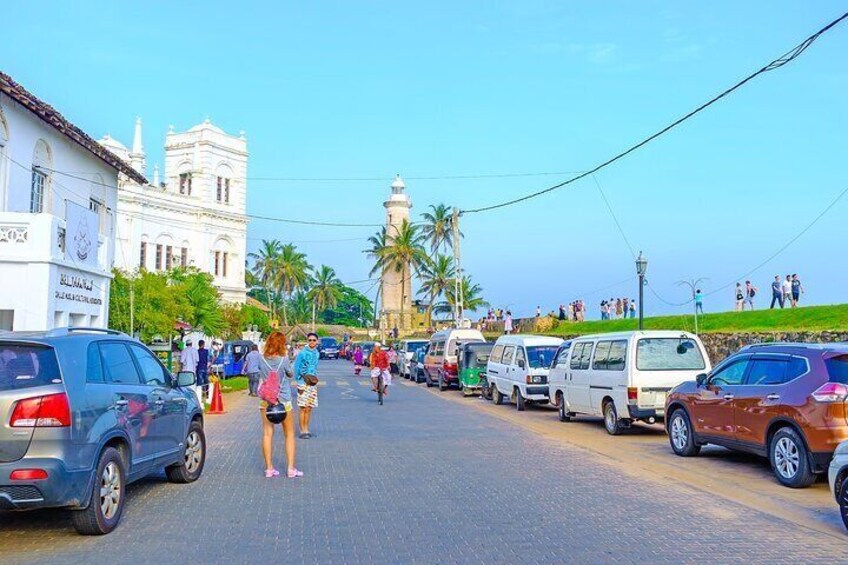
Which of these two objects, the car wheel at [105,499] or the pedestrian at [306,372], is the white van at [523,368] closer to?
the pedestrian at [306,372]

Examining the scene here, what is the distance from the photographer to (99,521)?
7211 millimetres

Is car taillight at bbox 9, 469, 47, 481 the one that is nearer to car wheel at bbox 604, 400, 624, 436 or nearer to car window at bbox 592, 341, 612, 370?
car wheel at bbox 604, 400, 624, 436

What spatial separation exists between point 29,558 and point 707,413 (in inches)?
365

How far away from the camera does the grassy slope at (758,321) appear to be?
26297mm

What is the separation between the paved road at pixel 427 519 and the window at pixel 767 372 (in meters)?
1.98

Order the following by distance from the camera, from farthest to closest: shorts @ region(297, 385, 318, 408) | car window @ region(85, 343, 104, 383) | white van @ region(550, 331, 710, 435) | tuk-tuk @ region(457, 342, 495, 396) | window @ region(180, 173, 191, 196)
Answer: window @ region(180, 173, 191, 196), tuk-tuk @ region(457, 342, 495, 396), white van @ region(550, 331, 710, 435), shorts @ region(297, 385, 318, 408), car window @ region(85, 343, 104, 383)

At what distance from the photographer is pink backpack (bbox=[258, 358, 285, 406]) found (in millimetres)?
10516

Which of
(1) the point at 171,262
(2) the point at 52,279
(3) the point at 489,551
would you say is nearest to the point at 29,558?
(3) the point at 489,551

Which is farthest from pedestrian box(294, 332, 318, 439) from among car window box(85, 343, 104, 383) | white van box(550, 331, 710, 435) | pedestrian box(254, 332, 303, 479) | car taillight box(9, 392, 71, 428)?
white van box(550, 331, 710, 435)

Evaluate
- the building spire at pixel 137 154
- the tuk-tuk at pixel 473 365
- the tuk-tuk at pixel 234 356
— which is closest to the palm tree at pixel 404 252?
the building spire at pixel 137 154

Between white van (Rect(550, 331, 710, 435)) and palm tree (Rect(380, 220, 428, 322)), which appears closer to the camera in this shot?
white van (Rect(550, 331, 710, 435))

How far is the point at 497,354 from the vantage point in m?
25.3

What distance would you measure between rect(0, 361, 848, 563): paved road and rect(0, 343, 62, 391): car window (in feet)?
4.55

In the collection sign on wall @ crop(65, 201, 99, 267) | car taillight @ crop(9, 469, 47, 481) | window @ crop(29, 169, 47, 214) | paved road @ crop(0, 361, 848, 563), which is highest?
window @ crop(29, 169, 47, 214)
